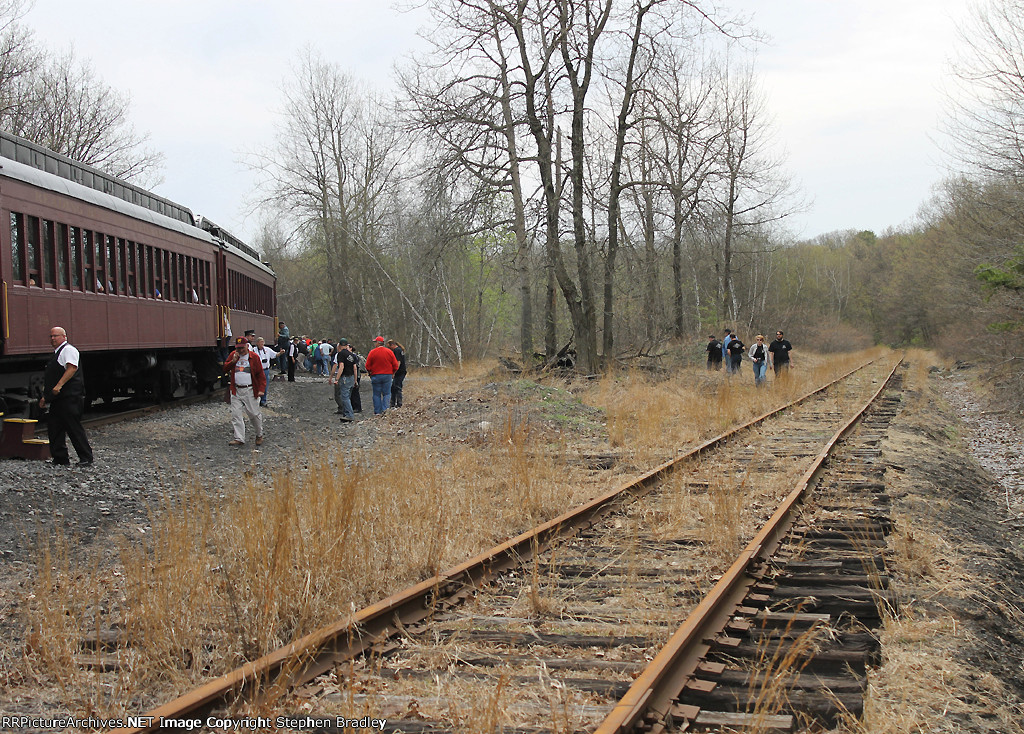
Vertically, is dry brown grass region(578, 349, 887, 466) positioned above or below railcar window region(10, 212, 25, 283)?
below

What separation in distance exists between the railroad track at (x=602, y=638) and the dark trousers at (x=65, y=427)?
6.37 meters

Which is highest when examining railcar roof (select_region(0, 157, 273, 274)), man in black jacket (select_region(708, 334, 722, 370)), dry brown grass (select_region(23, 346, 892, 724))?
railcar roof (select_region(0, 157, 273, 274))

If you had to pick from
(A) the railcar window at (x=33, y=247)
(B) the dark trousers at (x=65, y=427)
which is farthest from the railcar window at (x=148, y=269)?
(B) the dark trousers at (x=65, y=427)

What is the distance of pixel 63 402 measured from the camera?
9.82 m

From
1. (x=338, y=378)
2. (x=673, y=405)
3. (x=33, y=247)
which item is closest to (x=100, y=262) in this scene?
(x=33, y=247)

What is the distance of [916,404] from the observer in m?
→ 20.8

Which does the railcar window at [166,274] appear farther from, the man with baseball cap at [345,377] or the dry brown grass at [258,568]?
the dry brown grass at [258,568]

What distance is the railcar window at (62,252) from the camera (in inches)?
477

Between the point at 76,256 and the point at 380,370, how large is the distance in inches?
255

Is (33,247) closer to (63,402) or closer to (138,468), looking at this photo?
(63,402)

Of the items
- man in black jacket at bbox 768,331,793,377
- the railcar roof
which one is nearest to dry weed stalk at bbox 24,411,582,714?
the railcar roof

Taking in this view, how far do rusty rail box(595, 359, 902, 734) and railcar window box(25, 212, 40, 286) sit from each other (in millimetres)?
9984

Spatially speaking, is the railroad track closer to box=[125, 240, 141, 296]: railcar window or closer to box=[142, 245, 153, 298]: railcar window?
box=[125, 240, 141, 296]: railcar window

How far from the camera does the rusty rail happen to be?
325 centimetres
